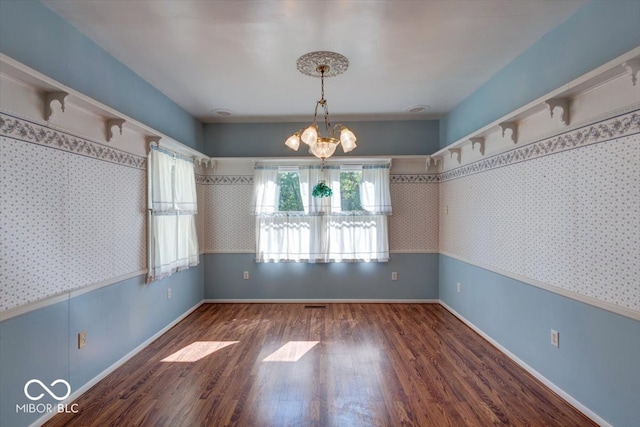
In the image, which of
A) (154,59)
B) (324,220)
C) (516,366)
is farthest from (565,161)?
(154,59)

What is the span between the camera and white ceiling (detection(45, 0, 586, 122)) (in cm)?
206

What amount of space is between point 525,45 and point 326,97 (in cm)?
200

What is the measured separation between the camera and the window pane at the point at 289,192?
463cm

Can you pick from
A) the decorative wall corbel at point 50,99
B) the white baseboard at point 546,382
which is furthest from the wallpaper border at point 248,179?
the decorative wall corbel at point 50,99

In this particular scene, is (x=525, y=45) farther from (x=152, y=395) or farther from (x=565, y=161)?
(x=152, y=395)

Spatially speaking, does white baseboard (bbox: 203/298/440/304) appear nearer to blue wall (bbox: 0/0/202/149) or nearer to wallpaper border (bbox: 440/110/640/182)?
wallpaper border (bbox: 440/110/640/182)

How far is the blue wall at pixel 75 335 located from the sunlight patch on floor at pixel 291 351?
133cm

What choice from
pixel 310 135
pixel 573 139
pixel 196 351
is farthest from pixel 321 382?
pixel 573 139

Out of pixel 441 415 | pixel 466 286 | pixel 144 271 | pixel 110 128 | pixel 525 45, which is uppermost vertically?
pixel 525 45

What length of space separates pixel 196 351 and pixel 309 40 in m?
3.05

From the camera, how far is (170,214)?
11.6 ft

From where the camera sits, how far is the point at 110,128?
8.55 feet

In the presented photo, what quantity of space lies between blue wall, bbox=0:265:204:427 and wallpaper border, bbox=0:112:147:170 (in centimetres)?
110

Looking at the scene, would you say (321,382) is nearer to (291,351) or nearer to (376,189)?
(291,351)
